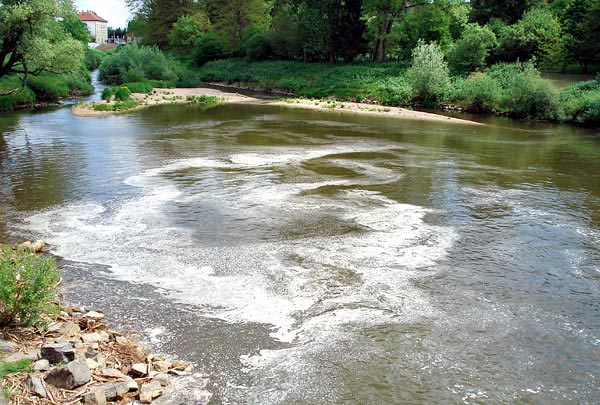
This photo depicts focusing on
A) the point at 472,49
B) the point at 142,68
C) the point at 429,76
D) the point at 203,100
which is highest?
the point at 472,49

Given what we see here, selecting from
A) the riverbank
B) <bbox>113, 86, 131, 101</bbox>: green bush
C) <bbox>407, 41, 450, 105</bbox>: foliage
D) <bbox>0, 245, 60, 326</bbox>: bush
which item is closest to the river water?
<bbox>0, 245, 60, 326</bbox>: bush

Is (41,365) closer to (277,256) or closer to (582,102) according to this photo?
(277,256)

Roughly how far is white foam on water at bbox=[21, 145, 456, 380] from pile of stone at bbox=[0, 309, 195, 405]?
5.00 feet

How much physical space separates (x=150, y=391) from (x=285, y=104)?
41.2 m

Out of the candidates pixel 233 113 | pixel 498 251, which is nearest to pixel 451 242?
pixel 498 251

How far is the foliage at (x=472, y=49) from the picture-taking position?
159ft

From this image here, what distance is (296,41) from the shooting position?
65.8m

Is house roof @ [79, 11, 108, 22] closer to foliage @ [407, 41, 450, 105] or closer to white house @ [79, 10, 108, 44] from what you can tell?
white house @ [79, 10, 108, 44]

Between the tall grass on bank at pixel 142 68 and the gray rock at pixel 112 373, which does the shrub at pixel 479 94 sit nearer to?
the tall grass on bank at pixel 142 68

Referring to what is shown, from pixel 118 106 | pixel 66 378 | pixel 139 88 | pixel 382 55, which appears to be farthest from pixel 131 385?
pixel 382 55

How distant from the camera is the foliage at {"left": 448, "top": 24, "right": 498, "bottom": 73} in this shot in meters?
48.4

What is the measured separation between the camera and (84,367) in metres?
6.46

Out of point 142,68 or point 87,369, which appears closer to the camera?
point 87,369

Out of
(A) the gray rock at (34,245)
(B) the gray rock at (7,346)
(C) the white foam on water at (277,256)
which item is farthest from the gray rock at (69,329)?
(A) the gray rock at (34,245)
